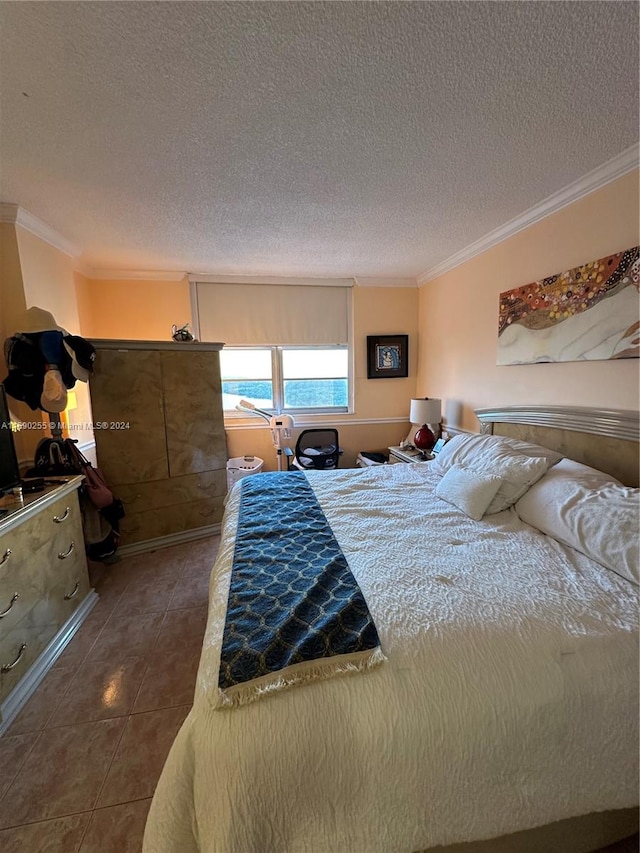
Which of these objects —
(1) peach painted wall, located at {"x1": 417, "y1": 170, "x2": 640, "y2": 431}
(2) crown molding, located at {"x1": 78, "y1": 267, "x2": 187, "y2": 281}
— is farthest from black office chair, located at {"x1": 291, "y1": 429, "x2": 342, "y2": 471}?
(2) crown molding, located at {"x1": 78, "y1": 267, "x2": 187, "y2": 281}

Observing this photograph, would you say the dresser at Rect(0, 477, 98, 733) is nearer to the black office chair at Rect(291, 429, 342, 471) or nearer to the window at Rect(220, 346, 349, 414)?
the black office chair at Rect(291, 429, 342, 471)

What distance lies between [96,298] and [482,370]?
3.87m

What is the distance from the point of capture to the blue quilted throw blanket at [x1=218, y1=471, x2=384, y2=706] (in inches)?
34.9

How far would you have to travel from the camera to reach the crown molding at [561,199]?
1.80m

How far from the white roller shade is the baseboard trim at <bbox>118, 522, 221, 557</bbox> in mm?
2046

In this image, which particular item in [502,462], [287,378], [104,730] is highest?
[287,378]

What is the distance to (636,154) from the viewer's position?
174 cm

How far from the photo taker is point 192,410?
3043mm

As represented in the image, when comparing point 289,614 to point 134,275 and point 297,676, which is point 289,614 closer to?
point 297,676

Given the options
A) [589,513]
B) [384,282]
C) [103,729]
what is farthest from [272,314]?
[103,729]

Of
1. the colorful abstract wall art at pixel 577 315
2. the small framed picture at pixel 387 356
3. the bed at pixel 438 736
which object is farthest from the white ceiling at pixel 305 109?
the bed at pixel 438 736

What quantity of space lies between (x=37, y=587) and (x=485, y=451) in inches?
102

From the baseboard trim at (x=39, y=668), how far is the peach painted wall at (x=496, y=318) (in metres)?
3.30

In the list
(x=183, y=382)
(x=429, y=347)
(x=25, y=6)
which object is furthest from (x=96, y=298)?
(x=429, y=347)
